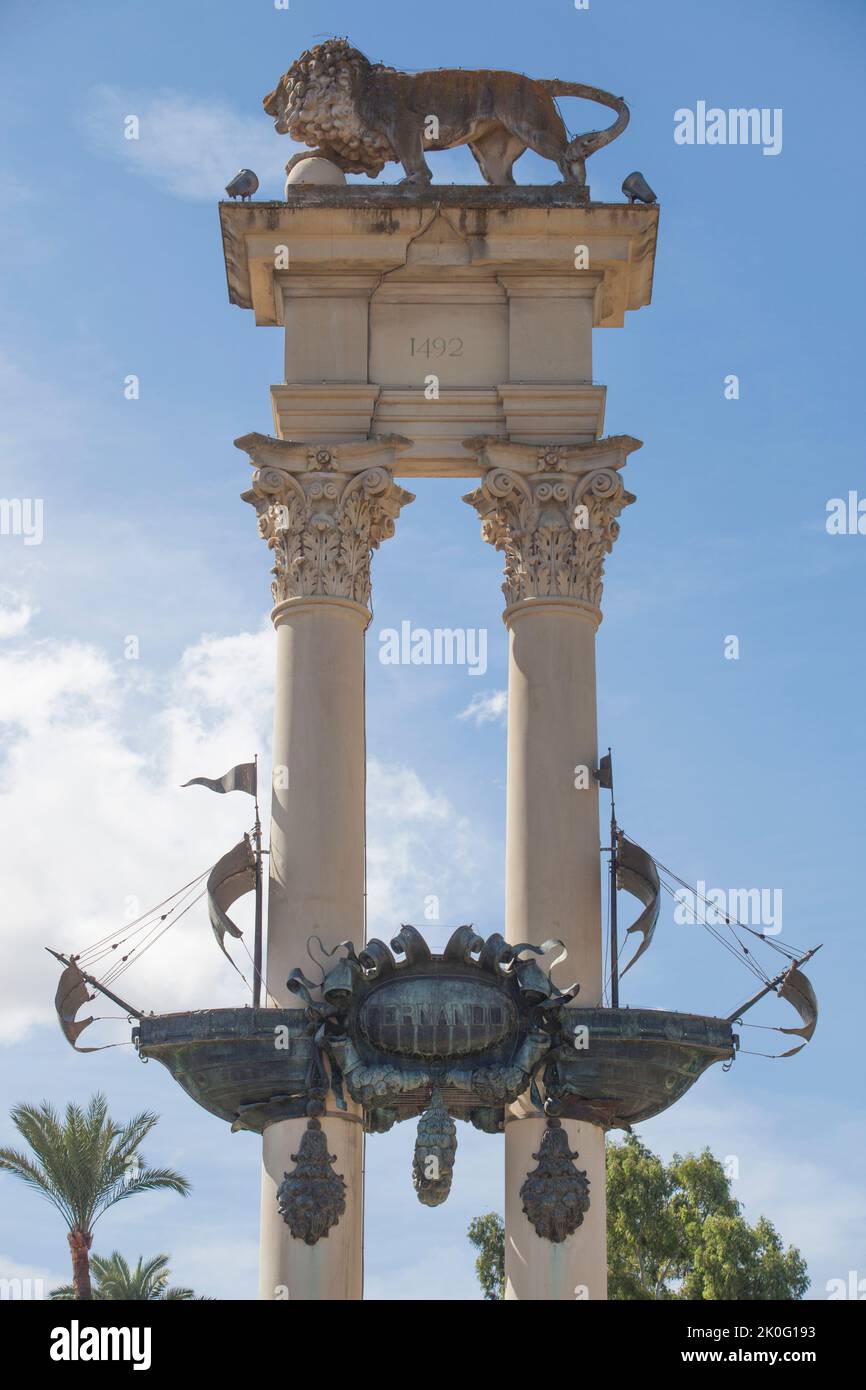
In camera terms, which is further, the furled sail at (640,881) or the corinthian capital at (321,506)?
the corinthian capital at (321,506)

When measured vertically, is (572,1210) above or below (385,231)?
below

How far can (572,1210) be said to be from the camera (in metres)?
29.0

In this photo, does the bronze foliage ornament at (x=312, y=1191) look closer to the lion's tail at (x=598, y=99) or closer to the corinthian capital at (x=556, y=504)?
the corinthian capital at (x=556, y=504)

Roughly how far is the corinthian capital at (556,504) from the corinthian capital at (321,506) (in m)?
1.30

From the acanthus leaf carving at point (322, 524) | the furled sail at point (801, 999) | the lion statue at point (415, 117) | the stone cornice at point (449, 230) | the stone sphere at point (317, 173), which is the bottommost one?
the furled sail at point (801, 999)

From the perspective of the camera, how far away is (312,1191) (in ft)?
95.1

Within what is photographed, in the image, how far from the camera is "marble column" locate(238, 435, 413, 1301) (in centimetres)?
2927

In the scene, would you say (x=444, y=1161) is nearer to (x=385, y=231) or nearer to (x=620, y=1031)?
(x=620, y=1031)

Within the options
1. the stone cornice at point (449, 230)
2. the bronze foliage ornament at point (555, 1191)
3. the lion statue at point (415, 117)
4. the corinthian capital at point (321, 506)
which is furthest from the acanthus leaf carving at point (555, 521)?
the bronze foliage ornament at point (555, 1191)

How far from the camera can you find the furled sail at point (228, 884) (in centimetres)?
3028

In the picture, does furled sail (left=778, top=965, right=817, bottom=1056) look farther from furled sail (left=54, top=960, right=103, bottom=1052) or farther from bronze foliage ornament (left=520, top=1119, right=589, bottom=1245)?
furled sail (left=54, top=960, right=103, bottom=1052)

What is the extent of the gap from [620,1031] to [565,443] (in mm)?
7911
